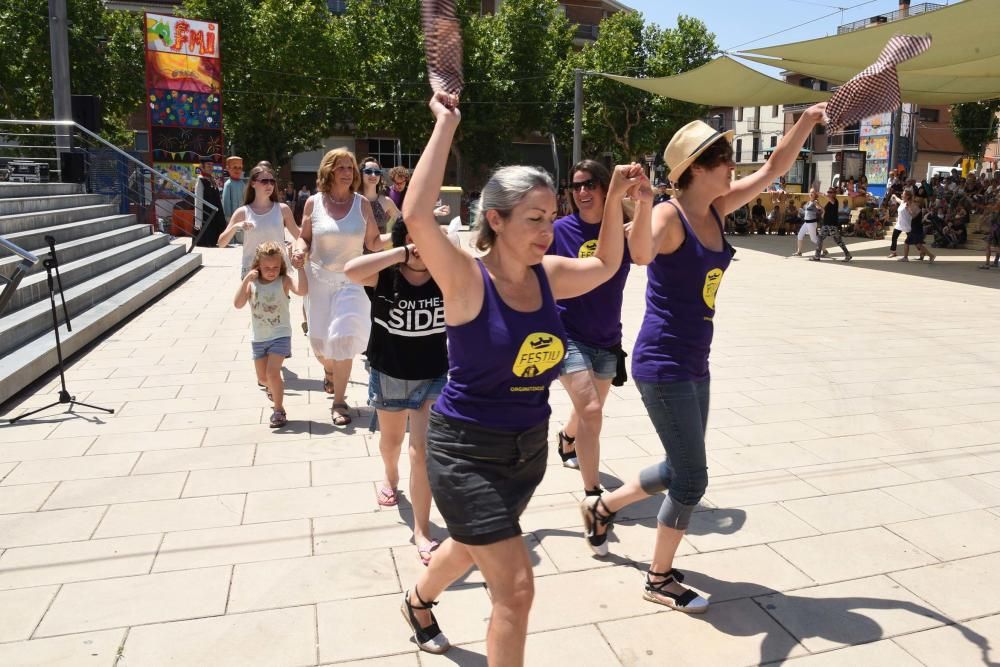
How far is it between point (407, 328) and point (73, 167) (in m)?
13.7

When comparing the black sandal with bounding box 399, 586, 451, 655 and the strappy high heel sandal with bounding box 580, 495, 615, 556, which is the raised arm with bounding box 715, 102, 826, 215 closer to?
the strappy high heel sandal with bounding box 580, 495, 615, 556

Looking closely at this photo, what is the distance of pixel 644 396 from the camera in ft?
10.6

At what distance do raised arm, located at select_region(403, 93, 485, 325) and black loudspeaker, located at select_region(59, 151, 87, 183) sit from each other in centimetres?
1476

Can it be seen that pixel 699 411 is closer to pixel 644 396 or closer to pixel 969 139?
pixel 644 396

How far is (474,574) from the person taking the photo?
3641mm

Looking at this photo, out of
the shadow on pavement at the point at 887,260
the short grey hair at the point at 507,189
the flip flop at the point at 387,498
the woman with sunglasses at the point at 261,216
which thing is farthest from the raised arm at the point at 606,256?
the shadow on pavement at the point at 887,260

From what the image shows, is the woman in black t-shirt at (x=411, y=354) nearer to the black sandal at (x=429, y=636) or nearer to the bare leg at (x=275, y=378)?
the black sandal at (x=429, y=636)

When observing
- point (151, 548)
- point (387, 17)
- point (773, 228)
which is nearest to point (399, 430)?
point (151, 548)

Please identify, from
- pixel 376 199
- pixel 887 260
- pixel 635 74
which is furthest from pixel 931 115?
pixel 376 199

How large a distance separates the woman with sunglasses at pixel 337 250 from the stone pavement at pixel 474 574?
70 centimetres

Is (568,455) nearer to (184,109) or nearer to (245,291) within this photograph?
(245,291)

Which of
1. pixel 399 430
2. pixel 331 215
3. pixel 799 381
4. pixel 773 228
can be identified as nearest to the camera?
pixel 399 430

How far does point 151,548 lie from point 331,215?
261 centimetres

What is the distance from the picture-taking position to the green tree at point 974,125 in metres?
41.8
